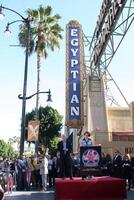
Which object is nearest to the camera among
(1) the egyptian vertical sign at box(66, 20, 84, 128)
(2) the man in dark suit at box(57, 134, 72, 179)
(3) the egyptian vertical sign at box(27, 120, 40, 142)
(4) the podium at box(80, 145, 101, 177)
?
(4) the podium at box(80, 145, 101, 177)

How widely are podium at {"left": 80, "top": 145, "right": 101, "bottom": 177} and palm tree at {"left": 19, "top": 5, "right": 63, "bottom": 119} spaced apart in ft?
70.7

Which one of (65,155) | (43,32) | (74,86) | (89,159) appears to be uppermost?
(43,32)

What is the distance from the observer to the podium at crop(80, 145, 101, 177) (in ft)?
49.1

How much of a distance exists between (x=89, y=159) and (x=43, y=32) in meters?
23.0

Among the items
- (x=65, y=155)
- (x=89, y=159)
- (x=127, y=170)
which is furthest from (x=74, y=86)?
(x=89, y=159)

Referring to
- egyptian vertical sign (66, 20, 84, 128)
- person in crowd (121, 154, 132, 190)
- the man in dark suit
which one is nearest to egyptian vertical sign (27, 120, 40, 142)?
person in crowd (121, 154, 132, 190)

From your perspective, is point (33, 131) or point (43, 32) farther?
point (43, 32)

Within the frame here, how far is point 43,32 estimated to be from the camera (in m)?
36.5

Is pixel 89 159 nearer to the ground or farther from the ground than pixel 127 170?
farther from the ground

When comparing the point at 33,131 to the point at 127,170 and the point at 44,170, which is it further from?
the point at 127,170

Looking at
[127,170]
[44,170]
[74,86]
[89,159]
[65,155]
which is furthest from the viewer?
[74,86]

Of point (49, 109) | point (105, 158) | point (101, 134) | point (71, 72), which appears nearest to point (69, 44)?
point (71, 72)

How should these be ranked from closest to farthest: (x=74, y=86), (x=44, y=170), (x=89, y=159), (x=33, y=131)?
(x=89, y=159) → (x=44, y=170) → (x=33, y=131) → (x=74, y=86)

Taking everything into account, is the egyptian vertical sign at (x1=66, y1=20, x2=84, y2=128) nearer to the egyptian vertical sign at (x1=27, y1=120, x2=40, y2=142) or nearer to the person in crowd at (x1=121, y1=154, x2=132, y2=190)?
the egyptian vertical sign at (x1=27, y1=120, x2=40, y2=142)
